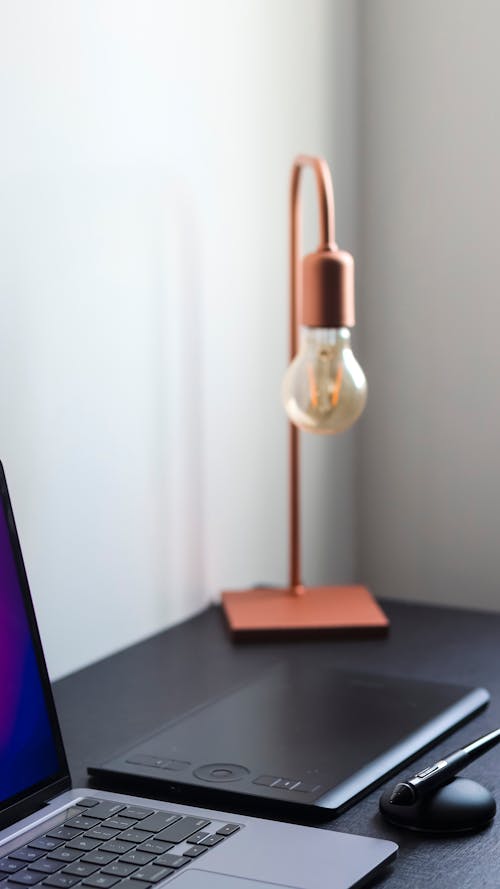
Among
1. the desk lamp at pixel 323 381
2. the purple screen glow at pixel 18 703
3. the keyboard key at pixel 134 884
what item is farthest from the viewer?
the desk lamp at pixel 323 381

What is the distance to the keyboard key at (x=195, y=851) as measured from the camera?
0.74m

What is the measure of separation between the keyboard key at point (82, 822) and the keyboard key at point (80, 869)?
51mm

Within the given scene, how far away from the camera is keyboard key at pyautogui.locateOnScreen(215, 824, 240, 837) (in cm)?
78

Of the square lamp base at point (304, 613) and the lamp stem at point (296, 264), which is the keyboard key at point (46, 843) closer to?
the square lamp base at point (304, 613)

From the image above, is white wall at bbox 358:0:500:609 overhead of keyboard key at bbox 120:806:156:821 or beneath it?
overhead

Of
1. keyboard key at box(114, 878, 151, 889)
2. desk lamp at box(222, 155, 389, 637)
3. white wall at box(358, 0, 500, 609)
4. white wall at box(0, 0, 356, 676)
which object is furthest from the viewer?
white wall at box(358, 0, 500, 609)

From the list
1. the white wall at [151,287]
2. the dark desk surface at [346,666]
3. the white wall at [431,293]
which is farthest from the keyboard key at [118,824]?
the white wall at [431,293]

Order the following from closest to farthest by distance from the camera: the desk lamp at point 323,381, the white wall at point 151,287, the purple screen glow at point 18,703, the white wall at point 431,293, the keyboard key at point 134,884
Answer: the keyboard key at point 134,884
the purple screen glow at point 18,703
the white wall at point 151,287
the desk lamp at point 323,381
the white wall at point 431,293

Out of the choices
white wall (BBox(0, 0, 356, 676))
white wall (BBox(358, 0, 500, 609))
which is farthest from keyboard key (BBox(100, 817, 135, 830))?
white wall (BBox(358, 0, 500, 609))

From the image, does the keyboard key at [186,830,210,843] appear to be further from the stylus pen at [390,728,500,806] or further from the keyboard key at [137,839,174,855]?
the stylus pen at [390,728,500,806]

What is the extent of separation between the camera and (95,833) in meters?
0.77

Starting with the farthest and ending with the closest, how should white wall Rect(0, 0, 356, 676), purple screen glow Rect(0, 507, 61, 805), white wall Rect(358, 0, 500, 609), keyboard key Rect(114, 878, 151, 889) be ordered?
white wall Rect(358, 0, 500, 609)
white wall Rect(0, 0, 356, 676)
purple screen glow Rect(0, 507, 61, 805)
keyboard key Rect(114, 878, 151, 889)

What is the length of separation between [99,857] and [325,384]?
60 centimetres

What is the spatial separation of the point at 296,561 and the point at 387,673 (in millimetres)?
255
